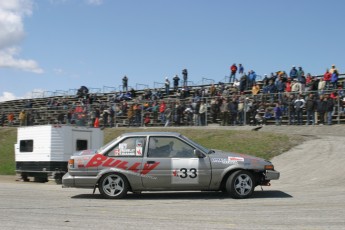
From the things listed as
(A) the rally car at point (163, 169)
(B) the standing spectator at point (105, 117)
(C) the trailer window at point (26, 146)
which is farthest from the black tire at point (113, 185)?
(B) the standing spectator at point (105, 117)

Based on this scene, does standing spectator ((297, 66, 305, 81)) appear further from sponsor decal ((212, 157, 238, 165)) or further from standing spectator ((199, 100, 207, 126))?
sponsor decal ((212, 157, 238, 165))

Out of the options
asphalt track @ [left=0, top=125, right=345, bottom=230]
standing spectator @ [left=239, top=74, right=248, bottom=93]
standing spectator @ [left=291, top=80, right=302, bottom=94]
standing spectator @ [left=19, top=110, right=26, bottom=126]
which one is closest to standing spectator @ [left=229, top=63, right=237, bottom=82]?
standing spectator @ [left=239, top=74, right=248, bottom=93]

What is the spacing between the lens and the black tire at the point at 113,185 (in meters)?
11.0

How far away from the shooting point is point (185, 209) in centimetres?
933

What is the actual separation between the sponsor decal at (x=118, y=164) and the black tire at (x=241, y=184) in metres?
1.74

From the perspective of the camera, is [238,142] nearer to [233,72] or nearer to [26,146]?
[26,146]

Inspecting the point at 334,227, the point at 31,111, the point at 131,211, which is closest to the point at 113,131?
the point at 31,111

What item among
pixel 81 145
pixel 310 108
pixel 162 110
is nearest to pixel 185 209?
pixel 81 145

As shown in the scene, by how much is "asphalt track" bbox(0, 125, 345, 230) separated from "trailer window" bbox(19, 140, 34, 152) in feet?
15.4

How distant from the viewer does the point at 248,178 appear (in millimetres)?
10875

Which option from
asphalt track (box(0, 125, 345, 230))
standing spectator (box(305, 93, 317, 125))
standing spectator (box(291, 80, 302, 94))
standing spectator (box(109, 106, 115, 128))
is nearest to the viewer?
asphalt track (box(0, 125, 345, 230))

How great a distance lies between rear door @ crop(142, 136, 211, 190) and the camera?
10.8m

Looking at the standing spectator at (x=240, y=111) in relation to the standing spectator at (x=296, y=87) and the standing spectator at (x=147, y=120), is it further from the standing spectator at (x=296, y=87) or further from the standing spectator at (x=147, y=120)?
the standing spectator at (x=147, y=120)

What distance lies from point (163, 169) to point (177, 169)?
12.6 inches
